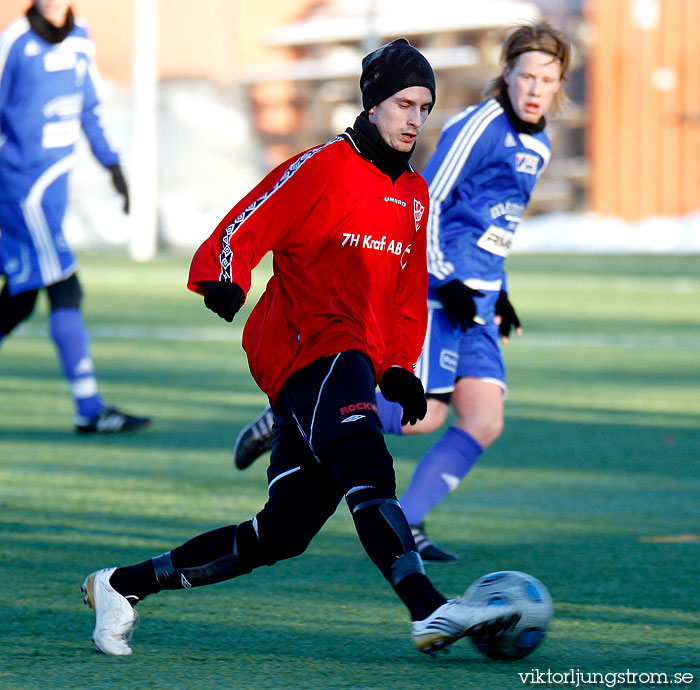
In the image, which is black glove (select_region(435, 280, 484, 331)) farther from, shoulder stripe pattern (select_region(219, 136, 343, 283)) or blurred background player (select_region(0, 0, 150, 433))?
blurred background player (select_region(0, 0, 150, 433))

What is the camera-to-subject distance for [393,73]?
368cm

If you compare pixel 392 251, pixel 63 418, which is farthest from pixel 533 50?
pixel 63 418

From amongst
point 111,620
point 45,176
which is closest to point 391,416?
point 111,620

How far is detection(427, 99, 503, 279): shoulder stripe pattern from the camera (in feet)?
16.2

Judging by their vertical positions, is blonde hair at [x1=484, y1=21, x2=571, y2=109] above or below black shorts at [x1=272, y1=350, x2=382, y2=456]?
above

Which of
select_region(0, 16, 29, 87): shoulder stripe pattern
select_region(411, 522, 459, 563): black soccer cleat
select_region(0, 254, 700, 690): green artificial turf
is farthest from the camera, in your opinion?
select_region(0, 16, 29, 87): shoulder stripe pattern

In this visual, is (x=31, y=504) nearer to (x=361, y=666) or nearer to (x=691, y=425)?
(x=361, y=666)

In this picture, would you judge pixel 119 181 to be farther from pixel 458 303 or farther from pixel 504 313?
pixel 458 303

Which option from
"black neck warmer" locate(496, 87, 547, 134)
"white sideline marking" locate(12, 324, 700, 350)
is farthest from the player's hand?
"white sideline marking" locate(12, 324, 700, 350)

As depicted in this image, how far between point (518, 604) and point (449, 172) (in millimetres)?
2007

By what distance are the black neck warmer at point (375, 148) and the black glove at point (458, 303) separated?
1.16 meters

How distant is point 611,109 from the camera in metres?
31.0

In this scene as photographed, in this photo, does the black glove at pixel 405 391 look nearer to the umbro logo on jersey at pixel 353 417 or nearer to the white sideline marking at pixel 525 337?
the umbro logo on jersey at pixel 353 417

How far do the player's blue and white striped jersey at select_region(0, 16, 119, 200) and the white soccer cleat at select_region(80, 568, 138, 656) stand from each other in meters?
4.01
